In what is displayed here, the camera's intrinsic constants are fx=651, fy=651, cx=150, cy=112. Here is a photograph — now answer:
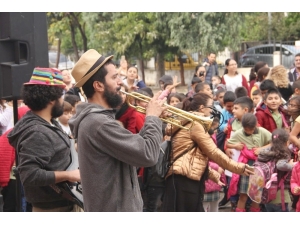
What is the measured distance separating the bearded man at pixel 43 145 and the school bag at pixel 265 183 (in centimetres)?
271

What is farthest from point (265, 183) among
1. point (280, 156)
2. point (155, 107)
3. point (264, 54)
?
point (264, 54)

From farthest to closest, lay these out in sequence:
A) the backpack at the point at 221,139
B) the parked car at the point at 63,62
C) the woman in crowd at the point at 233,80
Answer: the parked car at the point at 63,62
the woman in crowd at the point at 233,80
the backpack at the point at 221,139

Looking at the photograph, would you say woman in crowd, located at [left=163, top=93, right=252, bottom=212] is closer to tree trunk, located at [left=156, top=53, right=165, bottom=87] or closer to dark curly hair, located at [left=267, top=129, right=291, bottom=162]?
dark curly hair, located at [left=267, top=129, right=291, bottom=162]

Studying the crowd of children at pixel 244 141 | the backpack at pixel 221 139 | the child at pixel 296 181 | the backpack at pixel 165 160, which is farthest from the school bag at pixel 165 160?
the backpack at pixel 221 139

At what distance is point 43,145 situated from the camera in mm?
4484

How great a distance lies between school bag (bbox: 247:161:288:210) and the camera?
680 centimetres

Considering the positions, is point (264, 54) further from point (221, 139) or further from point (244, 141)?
point (244, 141)

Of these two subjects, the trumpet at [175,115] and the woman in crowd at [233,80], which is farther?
the woman in crowd at [233,80]

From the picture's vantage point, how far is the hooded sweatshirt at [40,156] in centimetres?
446

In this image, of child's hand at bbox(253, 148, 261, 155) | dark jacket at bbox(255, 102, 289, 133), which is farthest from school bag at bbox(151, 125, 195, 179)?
dark jacket at bbox(255, 102, 289, 133)

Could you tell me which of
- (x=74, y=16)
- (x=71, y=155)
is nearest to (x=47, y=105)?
(x=71, y=155)

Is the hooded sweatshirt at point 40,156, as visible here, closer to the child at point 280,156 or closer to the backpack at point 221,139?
the child at point 280,156

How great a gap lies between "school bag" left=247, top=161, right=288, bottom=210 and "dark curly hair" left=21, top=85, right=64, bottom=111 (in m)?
2.81

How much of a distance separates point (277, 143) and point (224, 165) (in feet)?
4.40
